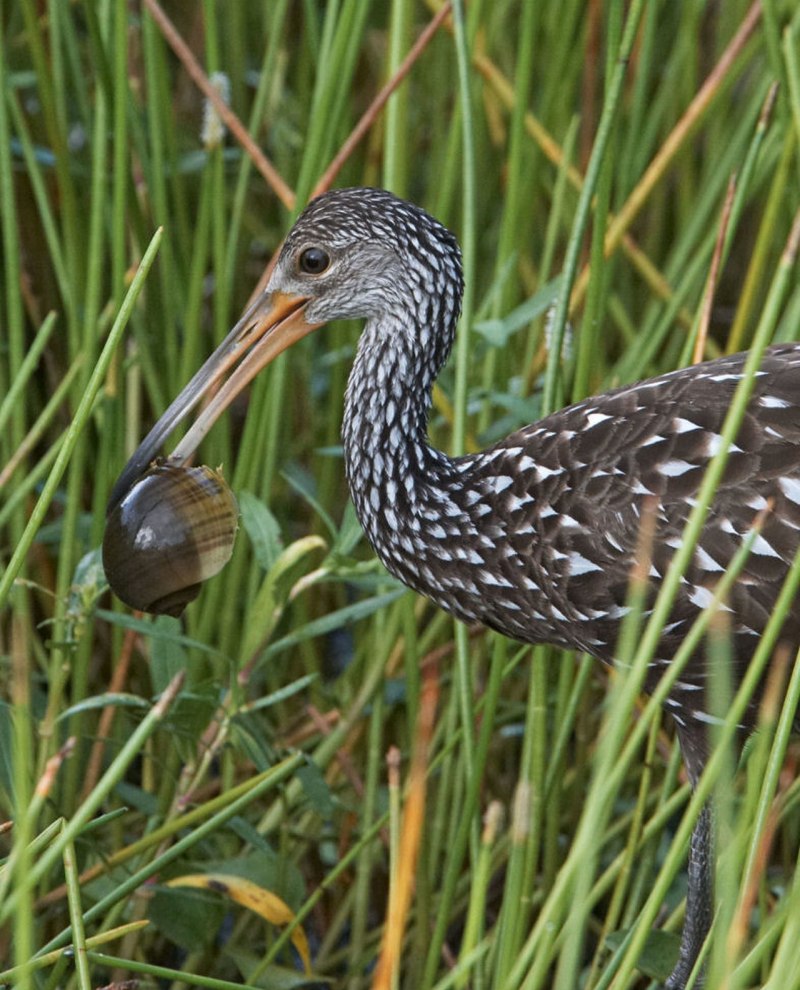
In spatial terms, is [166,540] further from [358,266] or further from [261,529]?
[358,266]

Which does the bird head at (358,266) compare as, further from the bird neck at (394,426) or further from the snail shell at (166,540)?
the snail shell at (166,540)

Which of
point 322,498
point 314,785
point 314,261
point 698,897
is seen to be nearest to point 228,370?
point 314,261

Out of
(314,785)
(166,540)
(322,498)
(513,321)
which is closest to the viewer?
(166,540)

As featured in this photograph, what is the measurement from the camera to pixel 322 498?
3551 mm

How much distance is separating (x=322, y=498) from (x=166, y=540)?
1.29m

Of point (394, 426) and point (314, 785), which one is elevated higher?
point (394, 426)

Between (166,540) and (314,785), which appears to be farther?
(314,785)

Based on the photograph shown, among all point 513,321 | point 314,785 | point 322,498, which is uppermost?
point 513,321

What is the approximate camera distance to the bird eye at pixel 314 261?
2730 mm

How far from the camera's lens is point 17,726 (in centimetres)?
119

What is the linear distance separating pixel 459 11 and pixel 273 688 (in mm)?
1569

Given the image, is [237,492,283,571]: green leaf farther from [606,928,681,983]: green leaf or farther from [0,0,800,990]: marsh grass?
[606,928,681,983]: green leaf

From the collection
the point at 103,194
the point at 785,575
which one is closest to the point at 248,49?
the point at 103,194

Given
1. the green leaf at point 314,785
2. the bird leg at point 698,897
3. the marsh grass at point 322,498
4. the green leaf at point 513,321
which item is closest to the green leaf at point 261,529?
the marsh grass at point 322,498
